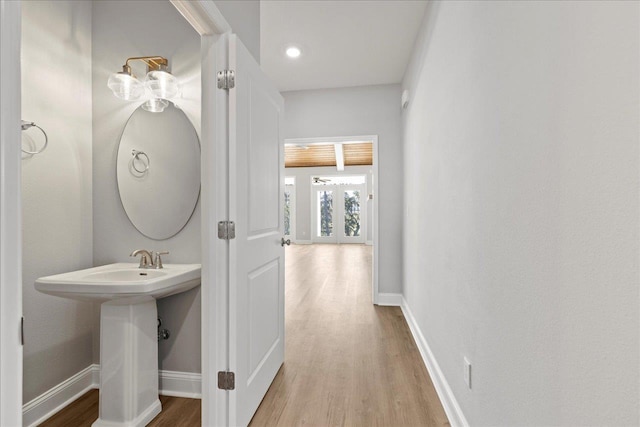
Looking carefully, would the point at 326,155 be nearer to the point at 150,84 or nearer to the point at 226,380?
the point at 150,84

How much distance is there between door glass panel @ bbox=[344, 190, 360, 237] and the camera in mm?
11531

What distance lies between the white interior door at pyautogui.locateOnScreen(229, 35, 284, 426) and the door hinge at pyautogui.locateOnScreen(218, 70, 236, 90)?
0.9 inches

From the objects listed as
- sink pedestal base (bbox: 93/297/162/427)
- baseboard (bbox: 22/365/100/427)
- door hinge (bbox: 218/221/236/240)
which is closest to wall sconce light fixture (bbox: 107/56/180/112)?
door hinge (bbox: 218/221/236/240)

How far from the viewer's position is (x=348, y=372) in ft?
7.74

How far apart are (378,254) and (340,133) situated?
5.09 ft

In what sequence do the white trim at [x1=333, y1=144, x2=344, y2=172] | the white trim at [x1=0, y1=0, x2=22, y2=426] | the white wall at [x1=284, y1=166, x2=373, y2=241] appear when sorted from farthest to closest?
the white wall at [x1=284, y1=166, x2=373, y2=241], the white trim at [x1=333, y1=144, x2=344, y2=172], the white trim at [x1=0, y1=0, x2=22, y2=426]

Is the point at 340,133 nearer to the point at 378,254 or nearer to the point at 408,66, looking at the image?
the point at 408,66

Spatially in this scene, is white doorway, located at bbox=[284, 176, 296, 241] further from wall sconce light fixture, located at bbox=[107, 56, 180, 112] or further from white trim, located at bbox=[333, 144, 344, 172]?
wall sconce light fixture, located at bbox=[107, 56, 180, 112]

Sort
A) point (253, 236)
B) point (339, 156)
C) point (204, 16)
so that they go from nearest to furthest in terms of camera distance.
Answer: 1. point (204, 16)
2. point (253, 236)
3. point (339, 156)

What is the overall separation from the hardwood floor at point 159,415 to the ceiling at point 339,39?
9.07 ft

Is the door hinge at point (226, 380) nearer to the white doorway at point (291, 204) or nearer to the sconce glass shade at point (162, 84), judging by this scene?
the sconce glass shade at point (162, 84)

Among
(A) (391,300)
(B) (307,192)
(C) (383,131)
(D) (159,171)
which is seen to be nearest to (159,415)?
(D) (159,171)

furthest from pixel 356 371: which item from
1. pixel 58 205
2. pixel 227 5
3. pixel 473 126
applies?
pixel 227 5

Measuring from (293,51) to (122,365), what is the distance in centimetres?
286
